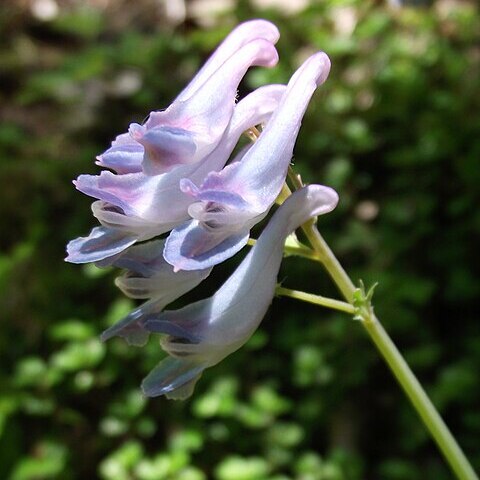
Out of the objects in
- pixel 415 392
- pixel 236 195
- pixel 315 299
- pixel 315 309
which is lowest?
pixel 415 392

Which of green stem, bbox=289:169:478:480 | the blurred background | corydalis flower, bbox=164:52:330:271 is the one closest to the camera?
corydalis flower, bbox=164:52:330:271

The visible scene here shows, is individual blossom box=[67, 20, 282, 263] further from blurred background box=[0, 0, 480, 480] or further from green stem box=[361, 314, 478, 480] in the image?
blurred background box=[0, 0, 480, 480]

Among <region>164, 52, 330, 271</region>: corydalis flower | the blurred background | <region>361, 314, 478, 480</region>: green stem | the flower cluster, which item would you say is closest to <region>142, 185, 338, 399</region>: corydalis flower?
the flower cluster

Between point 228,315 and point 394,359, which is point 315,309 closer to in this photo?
point 394,359

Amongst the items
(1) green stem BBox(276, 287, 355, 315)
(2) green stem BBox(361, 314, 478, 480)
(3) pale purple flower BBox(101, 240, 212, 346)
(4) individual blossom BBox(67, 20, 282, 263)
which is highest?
(4) individual blossom BBox(67, 20, 282, 263)

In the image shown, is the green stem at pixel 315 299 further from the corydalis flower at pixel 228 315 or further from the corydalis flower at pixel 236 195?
the corydalis flower at pixel 236 195

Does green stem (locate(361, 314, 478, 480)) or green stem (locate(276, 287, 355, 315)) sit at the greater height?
green stem (locate(276, 287, 355, 315))

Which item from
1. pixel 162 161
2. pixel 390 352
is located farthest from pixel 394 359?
pixel 162 161

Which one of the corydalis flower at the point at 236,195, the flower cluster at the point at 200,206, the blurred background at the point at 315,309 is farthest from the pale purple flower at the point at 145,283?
the blurred background at the point at 315,309
